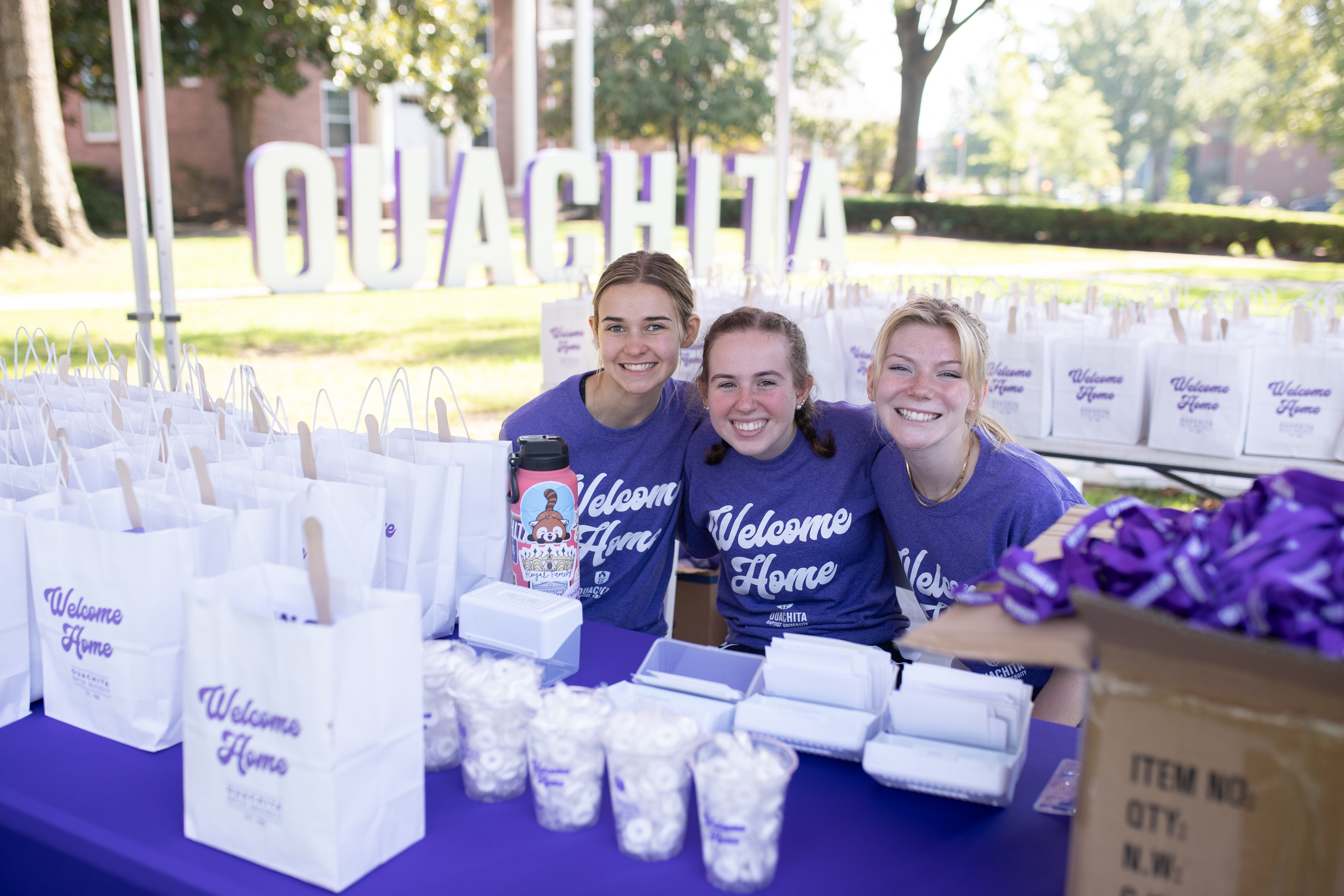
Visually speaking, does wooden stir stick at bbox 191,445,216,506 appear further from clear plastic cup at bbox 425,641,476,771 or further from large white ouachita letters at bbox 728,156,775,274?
large white ouachita letters at bbox 728,156,775,274

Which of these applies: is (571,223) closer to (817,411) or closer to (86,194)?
(86,194)

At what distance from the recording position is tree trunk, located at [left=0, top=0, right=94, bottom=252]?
10.5m

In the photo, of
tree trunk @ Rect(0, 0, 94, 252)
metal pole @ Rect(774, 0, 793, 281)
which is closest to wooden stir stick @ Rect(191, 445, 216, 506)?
metal pole @ Rect(774, 0, 793, 281)

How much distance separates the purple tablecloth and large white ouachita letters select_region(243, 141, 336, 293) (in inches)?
202

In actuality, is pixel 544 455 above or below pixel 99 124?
below

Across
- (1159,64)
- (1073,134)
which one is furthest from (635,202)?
(1159,64)

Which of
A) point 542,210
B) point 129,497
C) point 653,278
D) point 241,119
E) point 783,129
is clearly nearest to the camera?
point 129,497

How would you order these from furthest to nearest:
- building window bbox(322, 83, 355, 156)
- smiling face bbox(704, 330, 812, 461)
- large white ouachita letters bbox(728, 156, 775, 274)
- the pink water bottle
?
building window bbox(322, 83, 355, 156) < large white ouachita letters bbox(728, 156, 775, 274) < smiling face bbox(704, 330, 812, 461) < the pink water bottle

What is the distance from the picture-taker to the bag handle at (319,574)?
1248 mm

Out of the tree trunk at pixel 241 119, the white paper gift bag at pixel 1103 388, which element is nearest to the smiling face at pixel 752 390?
the white paper gift bag at pixel 1103 388

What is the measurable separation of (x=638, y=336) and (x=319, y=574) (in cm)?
149

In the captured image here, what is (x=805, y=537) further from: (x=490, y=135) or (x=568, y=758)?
(x=490, y=135)

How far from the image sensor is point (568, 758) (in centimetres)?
129

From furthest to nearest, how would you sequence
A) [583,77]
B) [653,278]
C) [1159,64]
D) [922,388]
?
[1159,64] → [583,77] → [653,278] → [922,388]
